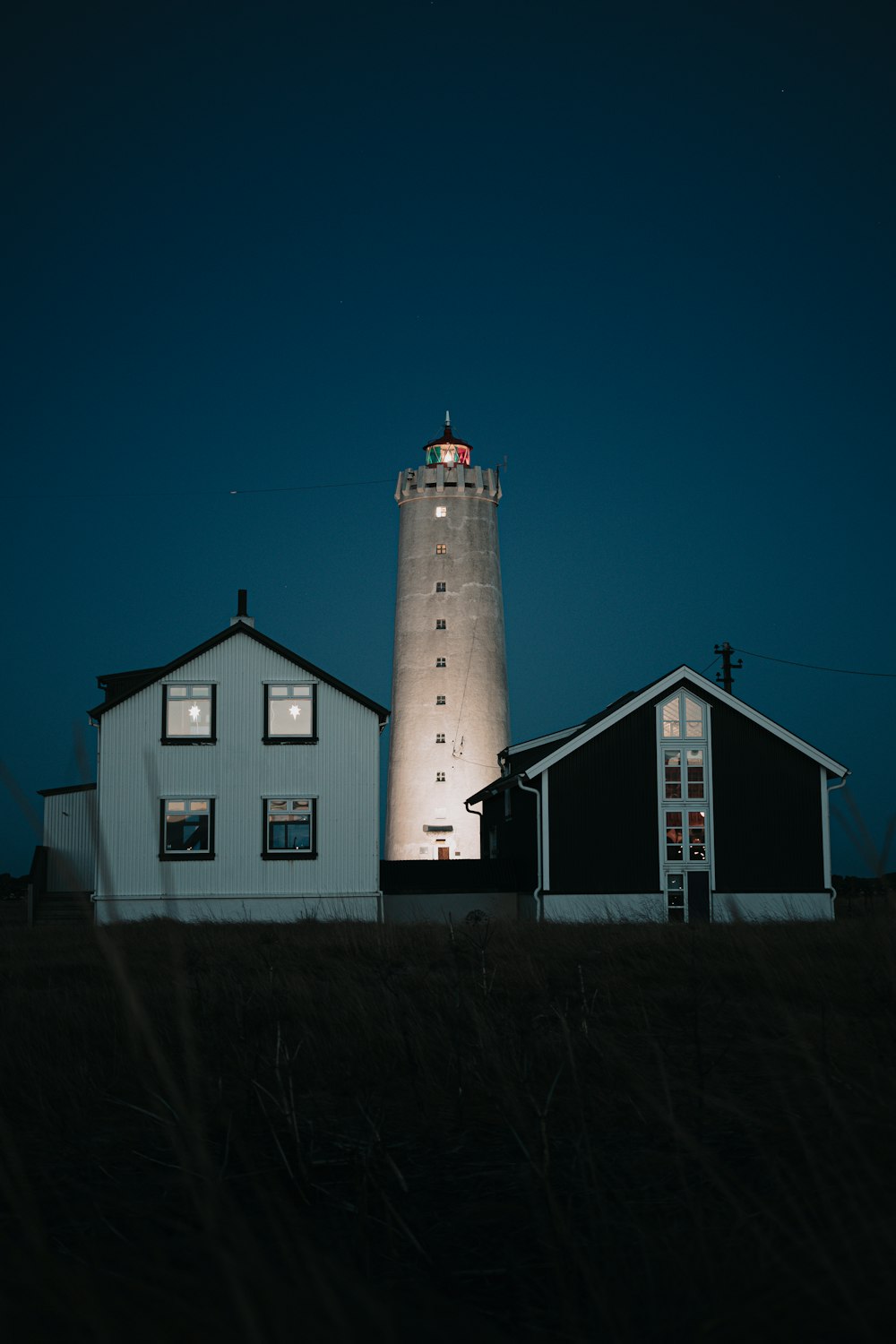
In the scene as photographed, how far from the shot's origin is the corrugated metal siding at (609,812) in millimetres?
30297

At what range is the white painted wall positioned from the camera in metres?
31.0

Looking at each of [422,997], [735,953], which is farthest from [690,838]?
[422,997]

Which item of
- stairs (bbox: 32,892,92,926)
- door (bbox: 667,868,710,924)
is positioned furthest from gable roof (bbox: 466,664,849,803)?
stairs (bbox: 32,892,92,926)

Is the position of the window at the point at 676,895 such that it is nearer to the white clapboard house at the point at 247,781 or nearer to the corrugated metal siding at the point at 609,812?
the corrugated metal siding at the point at 609,812

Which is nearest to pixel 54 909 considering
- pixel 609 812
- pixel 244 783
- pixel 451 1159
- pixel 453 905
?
pixel 244 783

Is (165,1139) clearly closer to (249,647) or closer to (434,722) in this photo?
(249,647)

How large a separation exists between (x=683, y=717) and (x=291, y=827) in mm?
10873

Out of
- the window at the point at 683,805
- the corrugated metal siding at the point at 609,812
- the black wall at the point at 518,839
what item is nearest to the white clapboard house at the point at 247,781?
the black wall at the point at 518,839

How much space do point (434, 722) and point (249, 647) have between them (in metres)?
20.0

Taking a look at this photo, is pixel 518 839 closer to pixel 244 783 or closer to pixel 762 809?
pixel 762 809

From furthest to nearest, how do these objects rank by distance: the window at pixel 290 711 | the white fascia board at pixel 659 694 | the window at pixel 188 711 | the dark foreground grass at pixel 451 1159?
the window at pixel 290 711 → the window at pixel 188 711 → the white fascia board at pixel 659 694 → the dark foreground grass at pixel 451 1159

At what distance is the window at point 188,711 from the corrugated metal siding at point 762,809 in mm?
13485

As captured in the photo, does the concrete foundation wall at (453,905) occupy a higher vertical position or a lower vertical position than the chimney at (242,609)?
lower

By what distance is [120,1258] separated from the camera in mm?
3250
